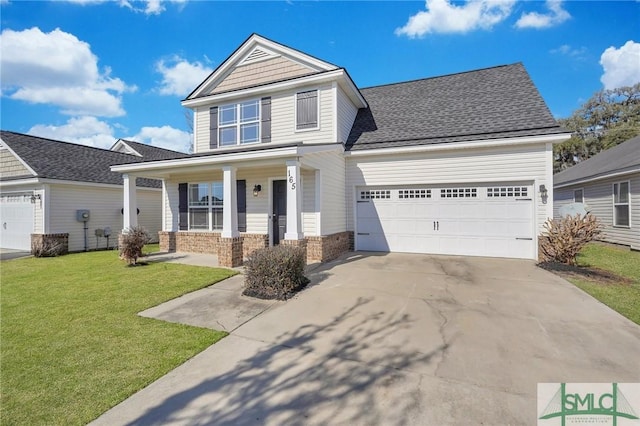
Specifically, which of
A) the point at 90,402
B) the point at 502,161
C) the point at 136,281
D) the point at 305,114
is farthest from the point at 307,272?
the point at 502,161

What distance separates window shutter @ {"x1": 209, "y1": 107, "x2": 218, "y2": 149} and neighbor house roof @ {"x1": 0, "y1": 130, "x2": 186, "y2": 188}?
2.97m

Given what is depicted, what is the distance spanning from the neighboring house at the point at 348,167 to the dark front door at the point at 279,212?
0.12ft

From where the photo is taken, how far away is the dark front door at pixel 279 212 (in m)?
9.81

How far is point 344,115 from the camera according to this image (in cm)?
1095

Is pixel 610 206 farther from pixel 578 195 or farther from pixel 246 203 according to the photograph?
pixel 246 203

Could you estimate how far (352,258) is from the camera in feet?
30.2

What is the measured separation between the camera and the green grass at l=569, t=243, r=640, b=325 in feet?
15.9

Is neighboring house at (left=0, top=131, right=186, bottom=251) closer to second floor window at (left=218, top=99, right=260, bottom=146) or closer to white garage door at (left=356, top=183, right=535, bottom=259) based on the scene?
second floor window at (left=218, top=99, right=260, bottom=146)

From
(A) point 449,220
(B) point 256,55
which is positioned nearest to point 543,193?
(A) point 449,220

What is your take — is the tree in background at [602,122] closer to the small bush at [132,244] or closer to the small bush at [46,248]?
the small bush at [132,244]

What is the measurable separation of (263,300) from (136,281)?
3605 millimetres

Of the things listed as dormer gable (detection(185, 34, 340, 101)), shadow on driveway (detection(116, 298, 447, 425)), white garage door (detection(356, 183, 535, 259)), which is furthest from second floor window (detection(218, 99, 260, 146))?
shadow on driveway (detection(116, 298, 447, 425))

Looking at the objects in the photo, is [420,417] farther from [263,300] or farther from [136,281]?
[136,281]

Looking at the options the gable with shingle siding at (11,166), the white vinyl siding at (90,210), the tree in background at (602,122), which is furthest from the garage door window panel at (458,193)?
the tree in background at (602,122)
